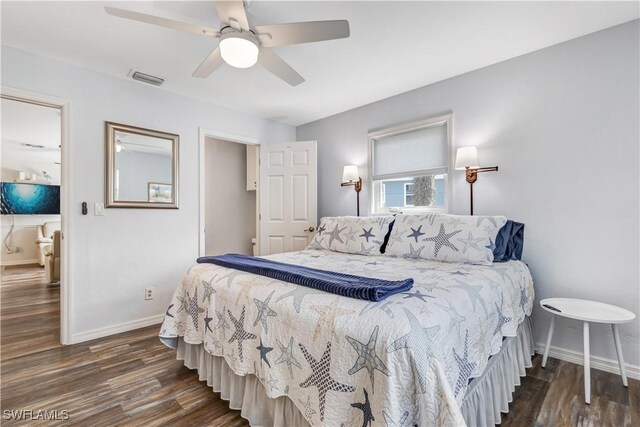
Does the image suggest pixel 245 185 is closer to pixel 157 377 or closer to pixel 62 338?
pixel 62 338

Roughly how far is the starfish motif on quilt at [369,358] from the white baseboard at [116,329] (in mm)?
2761

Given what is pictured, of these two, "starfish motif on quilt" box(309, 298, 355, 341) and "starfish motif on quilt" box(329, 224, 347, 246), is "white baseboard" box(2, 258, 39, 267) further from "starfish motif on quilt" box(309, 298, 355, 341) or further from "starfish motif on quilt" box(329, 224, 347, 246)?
"starfish motif on quilt" box(309, 298, 355, 341)

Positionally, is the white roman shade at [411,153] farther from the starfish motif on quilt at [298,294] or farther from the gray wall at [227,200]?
the gray wall at [227,200]

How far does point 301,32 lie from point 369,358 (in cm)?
168

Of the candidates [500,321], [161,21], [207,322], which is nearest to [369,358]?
[500,321]

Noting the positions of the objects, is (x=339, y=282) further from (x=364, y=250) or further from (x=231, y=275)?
(x=364, y=250)

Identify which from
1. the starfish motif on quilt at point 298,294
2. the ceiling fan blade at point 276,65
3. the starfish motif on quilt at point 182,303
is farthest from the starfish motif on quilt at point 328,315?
the ceiling fan blade at point 276,65

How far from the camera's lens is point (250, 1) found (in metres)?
1.77

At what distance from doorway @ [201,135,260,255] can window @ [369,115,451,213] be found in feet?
6.98

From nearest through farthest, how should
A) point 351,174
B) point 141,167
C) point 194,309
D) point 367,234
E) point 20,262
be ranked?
point 194,309
point 367,234
point 141,167
point 351,174
point 20,262

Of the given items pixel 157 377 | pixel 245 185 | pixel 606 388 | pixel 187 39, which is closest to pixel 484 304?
pixel 606 388

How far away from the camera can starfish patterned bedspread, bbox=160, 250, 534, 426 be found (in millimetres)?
945

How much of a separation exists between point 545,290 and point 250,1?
300 centimetres

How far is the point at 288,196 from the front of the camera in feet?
13.0
